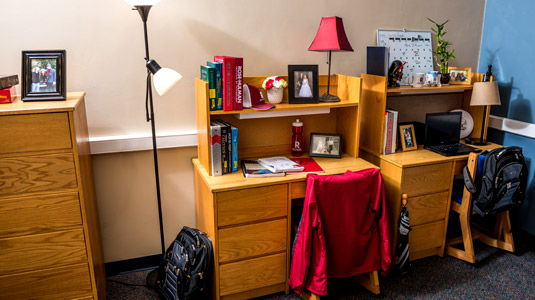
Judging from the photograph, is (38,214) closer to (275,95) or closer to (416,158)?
(275,95)

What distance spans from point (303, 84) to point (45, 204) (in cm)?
158

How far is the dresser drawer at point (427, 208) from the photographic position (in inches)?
105

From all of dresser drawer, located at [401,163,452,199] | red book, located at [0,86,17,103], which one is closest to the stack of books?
red book, located at [0,86,17,103]

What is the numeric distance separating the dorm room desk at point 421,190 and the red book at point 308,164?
19.4 inches

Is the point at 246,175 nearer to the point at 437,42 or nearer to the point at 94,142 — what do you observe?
the point at 94,142

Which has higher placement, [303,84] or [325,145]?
[303,84]

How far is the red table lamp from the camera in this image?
249 centimetres

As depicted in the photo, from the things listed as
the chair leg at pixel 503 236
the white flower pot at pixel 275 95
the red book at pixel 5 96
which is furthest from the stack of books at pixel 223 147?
the chair leg at pixel 503 236

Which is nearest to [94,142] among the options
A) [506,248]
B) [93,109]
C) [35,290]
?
[93,109]

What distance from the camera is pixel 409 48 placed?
3.02 metres

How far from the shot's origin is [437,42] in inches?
120

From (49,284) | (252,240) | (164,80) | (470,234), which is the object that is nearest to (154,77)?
(164,80)

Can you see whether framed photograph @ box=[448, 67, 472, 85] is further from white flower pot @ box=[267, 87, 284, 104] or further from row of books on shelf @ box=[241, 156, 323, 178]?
white flower pot @ box=[267, 87, 284, 104]

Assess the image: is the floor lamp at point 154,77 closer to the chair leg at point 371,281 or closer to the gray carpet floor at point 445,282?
the gray carpet floor at point 445,282
